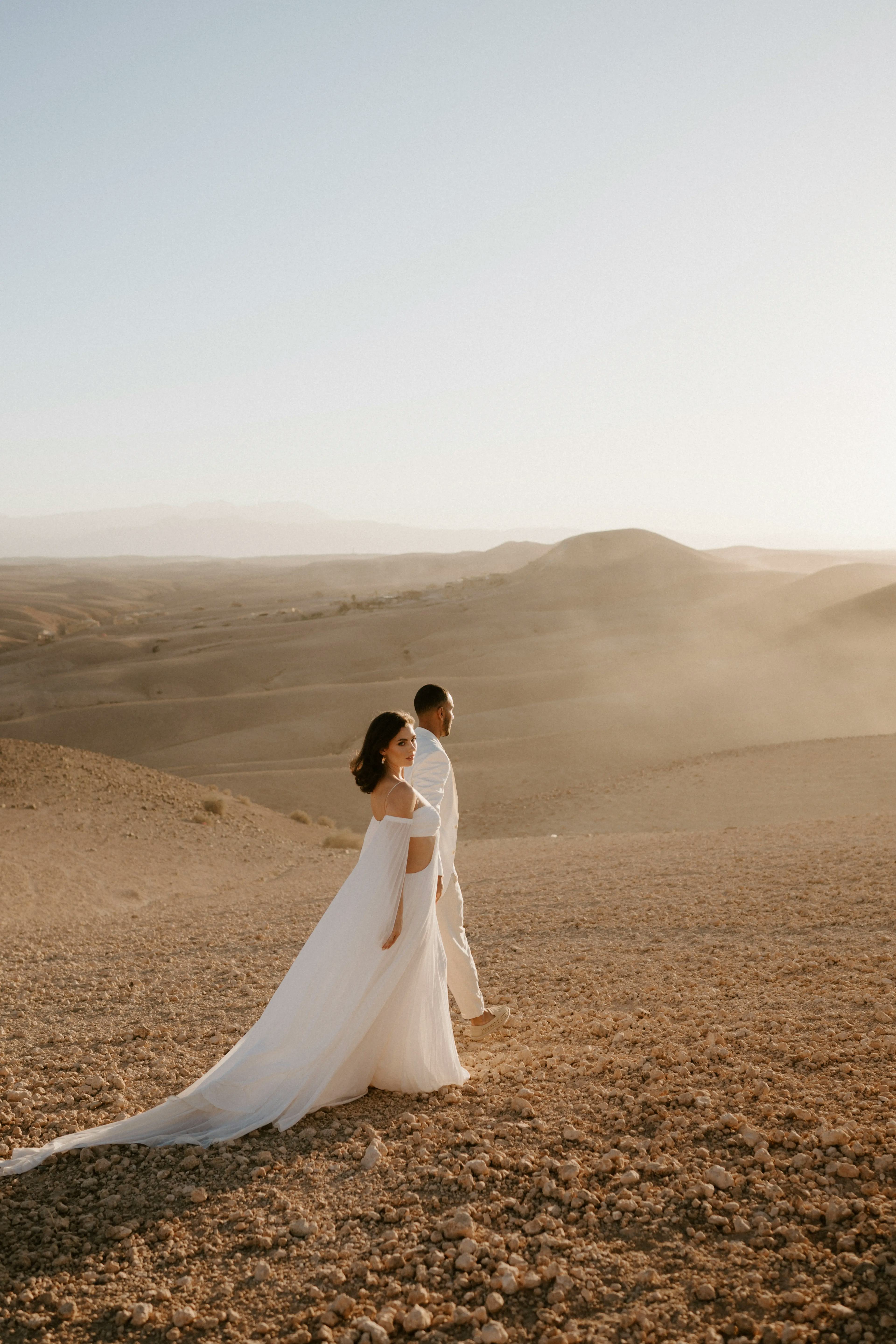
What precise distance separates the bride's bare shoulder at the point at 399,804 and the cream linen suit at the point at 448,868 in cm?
35

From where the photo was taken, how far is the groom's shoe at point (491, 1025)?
18.2 feet

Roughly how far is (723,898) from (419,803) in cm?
483

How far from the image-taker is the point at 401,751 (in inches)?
181

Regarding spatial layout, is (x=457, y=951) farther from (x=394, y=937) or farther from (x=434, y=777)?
(x=434, y=777)

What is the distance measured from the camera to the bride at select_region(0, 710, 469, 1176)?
4531 millimetres

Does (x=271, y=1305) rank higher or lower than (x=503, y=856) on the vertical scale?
higher

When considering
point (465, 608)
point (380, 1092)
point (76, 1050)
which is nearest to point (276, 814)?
point (76, 1050)

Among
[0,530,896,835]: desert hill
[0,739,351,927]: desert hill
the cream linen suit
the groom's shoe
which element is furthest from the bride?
[0,530,896,835]: desert hill

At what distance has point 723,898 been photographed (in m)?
8.60

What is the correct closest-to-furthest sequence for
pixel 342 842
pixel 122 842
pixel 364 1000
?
pixel 364 1000 < pixel 122 842 < pixel 342 842

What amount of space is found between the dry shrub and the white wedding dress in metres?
11.2

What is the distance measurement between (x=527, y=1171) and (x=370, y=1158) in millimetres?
651

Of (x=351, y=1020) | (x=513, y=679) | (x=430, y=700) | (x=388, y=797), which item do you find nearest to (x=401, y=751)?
(x=388, y=797)

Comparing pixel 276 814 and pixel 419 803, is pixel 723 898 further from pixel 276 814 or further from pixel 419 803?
pixel 276 814
